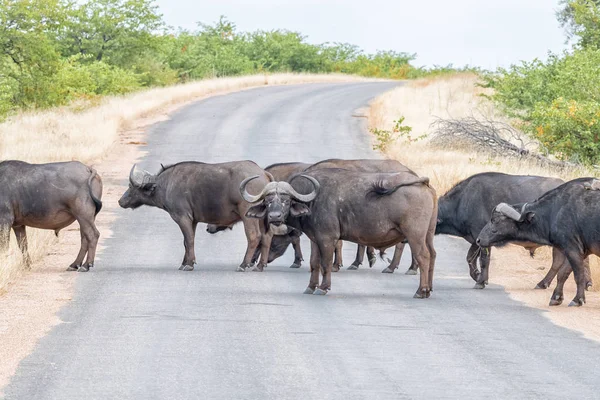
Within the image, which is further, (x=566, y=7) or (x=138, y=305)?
(x=566, y=7)

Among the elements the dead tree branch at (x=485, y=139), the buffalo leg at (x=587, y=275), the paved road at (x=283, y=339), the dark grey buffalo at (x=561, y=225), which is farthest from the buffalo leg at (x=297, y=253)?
the dead tree branch at (x=485, y=139)

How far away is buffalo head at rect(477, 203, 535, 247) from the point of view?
15680 mm

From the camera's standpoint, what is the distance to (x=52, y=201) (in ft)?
57.8

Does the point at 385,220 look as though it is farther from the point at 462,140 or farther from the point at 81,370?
the point at 462,140

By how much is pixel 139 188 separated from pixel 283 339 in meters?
8.36

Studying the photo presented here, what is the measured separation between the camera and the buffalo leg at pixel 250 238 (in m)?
17.7

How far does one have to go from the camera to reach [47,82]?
41.4m

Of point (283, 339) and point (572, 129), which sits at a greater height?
point (572, 129)

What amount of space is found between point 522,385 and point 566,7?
5026cm

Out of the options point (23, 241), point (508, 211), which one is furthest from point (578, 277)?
point (23, 241)

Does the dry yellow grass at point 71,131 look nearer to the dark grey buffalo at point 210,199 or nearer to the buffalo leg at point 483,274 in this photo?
the dark grey buffalo at point 210,199

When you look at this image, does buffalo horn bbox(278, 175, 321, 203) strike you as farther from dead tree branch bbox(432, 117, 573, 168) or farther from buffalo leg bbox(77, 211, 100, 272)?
dead tree branch bbox(432, 117, 573, 168)

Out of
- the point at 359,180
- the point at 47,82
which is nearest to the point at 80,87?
the point at 47,82

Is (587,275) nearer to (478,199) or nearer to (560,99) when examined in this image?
(478,199)
